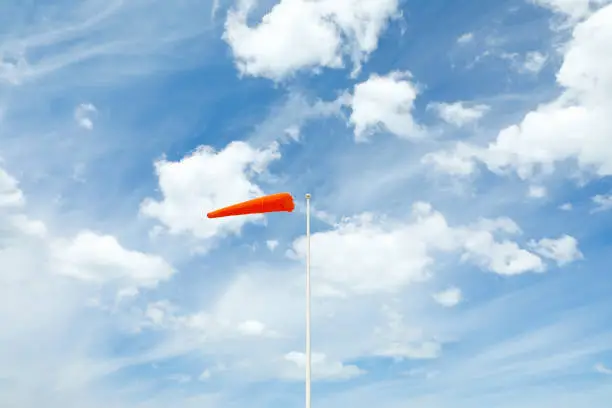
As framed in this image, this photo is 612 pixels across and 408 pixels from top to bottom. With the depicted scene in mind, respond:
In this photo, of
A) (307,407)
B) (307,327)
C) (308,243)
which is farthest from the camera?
(308,243)

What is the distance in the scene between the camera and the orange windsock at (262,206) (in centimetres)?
5009

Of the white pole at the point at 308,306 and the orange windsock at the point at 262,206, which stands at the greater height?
the orange windsock at the point at 262,206

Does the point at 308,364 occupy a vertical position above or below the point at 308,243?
below

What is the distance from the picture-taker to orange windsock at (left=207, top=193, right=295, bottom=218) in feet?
→ 164

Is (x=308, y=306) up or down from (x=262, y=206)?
down

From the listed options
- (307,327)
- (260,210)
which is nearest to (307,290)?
(307,327)

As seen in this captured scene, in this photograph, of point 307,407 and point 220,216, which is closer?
point 307,407

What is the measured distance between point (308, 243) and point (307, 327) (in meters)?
6.47

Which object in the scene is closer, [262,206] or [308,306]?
[308,306]

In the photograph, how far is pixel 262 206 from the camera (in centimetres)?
5041

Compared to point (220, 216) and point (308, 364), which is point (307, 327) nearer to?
point (308, 364)

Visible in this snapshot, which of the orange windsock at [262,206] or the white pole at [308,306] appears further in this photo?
the orange windsock at [262,206]

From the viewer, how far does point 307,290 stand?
50.4 metres

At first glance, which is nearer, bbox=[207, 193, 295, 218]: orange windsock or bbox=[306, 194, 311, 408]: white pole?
bbox=[306, 194, 311, 408]: white pole
